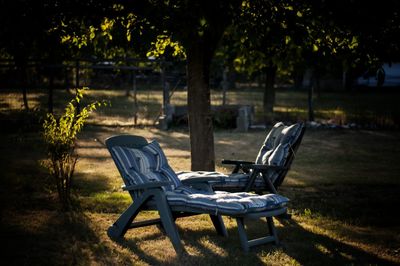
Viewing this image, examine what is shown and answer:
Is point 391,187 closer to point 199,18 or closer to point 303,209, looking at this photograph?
point 303,209

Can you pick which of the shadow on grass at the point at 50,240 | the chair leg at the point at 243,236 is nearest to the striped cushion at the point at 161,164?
the shadow on grass at the point at 50,240

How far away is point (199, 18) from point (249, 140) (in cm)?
1031

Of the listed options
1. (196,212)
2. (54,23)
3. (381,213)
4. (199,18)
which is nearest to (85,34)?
(54,23)

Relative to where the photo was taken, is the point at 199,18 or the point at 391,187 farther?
the point at 391,187

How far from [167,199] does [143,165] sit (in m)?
0.79

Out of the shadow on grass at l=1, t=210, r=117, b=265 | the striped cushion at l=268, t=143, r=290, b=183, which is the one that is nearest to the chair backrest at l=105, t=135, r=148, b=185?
the shadow on grass at l=1, t=210, r=117, b=265

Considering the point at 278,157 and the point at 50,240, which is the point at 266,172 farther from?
the point at 50,240

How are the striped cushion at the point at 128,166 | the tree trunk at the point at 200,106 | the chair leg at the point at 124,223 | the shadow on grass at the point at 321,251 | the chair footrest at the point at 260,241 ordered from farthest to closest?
the tree trunk at the point at 200,106, the striped cushion at the point at 128,166, the chair leg at the point at 124,223, the chair footrest at the point at 260,241, the shadow on grass at the point at 321,251

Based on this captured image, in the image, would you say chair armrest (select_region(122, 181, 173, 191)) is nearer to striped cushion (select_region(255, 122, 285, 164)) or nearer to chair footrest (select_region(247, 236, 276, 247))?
chair footrest (select_region(247, 236, 276, 247))

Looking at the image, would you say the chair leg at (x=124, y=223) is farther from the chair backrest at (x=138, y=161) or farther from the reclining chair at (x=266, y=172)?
the reclining chair at (x=266, y=172)

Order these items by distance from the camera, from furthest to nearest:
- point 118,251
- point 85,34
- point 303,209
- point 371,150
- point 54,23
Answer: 1. point 371,150
2. point 85,34
3. point 303,209
4. point 54,23
5. point 118,251

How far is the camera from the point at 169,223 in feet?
→ 20.7

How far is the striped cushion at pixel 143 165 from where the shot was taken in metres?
6.81

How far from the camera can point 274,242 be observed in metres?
6.53
